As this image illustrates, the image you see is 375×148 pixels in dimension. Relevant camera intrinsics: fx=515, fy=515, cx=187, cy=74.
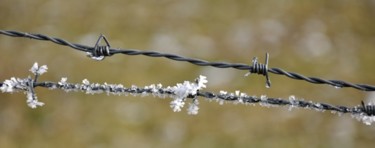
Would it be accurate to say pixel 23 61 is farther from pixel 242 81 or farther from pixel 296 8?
pixel 296 8

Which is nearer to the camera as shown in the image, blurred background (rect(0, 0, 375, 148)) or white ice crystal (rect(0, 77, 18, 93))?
white ice crystal (rect(0, 77, 18, 93))

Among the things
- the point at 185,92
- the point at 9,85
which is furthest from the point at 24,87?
the point at 185,92

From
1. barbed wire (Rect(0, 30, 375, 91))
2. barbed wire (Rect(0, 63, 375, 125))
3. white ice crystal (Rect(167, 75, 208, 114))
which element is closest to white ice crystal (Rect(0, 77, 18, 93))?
barbed wire (Rect(0, 63, 375, 125))

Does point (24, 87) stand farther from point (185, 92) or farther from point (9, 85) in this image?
point (185, 92)

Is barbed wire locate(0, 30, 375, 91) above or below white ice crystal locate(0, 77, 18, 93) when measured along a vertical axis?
above

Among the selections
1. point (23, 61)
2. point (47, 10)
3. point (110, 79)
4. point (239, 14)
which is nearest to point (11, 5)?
point (47, 10)

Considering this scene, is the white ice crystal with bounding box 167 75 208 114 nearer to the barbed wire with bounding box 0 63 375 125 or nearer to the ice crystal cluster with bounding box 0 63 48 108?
the barbed wire with bounding box 0 63 375 125

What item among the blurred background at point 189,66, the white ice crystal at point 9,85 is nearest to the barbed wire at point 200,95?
the white ice crystal at point 9,85

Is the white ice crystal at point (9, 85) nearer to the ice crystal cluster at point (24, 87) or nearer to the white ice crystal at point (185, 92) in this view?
the ice crystal cluster at point (24, 87)
